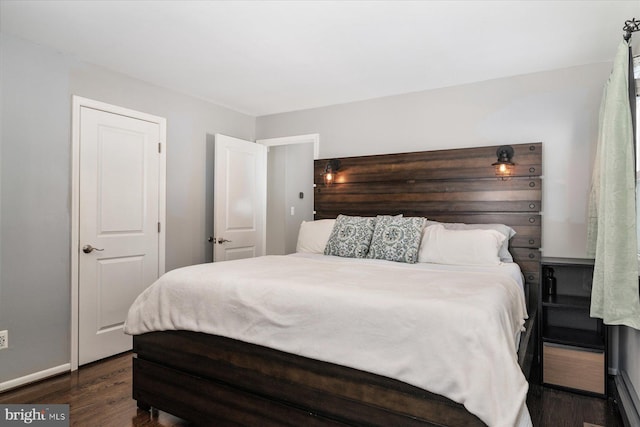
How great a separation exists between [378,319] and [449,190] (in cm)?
226

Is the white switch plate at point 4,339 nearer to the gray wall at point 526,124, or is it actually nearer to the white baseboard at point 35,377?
the white baseboard at point 35,377

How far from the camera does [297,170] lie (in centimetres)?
547

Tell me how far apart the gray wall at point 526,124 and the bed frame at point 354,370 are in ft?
0.46

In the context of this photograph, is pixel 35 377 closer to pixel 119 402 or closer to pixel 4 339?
pixel 4 339

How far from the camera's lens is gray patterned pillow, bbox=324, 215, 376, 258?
10.5ft

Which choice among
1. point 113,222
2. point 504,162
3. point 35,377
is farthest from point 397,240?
point 35,377

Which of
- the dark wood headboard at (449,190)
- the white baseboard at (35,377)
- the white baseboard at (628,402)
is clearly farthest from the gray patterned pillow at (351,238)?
the white baseboard at (35,377)

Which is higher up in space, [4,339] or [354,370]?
[354,370]

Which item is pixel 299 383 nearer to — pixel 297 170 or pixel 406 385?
pixel 406 385

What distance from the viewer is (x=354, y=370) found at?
1.63 metres

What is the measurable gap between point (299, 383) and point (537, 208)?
2.54 m

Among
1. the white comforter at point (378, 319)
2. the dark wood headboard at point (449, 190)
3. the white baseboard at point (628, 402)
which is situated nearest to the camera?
the white comforter at point (378, 319)

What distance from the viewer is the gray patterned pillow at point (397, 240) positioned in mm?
2969

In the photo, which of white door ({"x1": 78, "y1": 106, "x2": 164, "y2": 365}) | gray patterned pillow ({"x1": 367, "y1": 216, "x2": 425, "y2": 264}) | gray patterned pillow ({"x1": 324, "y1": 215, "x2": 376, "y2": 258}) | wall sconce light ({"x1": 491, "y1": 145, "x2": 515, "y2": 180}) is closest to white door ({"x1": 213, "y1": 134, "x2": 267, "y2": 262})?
white door ({"x1": 78, "y1": 106, "x2": 164, "y2": 365})
